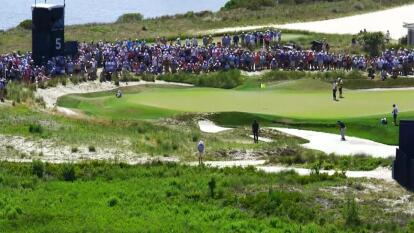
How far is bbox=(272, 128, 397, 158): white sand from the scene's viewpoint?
139 feet

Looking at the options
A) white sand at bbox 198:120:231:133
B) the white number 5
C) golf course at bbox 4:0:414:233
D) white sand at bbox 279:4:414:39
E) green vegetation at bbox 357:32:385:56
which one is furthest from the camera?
white sand at bbox 279:4:414:39

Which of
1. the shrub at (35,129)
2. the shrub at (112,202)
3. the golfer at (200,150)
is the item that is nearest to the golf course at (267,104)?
the shrub at (35,129)

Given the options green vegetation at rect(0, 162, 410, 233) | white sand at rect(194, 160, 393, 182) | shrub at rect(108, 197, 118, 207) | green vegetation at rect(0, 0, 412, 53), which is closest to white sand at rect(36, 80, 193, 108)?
green vegetation at rect(0, 0, 412, 53)

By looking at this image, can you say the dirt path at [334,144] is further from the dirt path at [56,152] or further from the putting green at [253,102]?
the dirt path at [56,152]

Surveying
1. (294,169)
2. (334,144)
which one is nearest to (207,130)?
(334,144)

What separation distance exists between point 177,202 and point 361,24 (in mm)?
61113

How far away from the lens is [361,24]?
8994cm

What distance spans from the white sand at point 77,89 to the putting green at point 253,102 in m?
0.71

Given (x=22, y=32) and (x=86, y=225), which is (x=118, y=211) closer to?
(x=86, y=225)

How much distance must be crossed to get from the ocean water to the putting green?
58295 millimetres

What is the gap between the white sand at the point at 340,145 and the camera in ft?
139

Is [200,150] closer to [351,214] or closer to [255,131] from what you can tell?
[255,131]

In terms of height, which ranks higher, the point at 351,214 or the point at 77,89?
the point at 77,89

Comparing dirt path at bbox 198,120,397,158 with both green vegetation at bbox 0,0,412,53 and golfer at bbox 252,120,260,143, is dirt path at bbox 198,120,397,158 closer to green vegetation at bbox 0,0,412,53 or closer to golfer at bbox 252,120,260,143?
golfer at bbox 252,120,260,143
